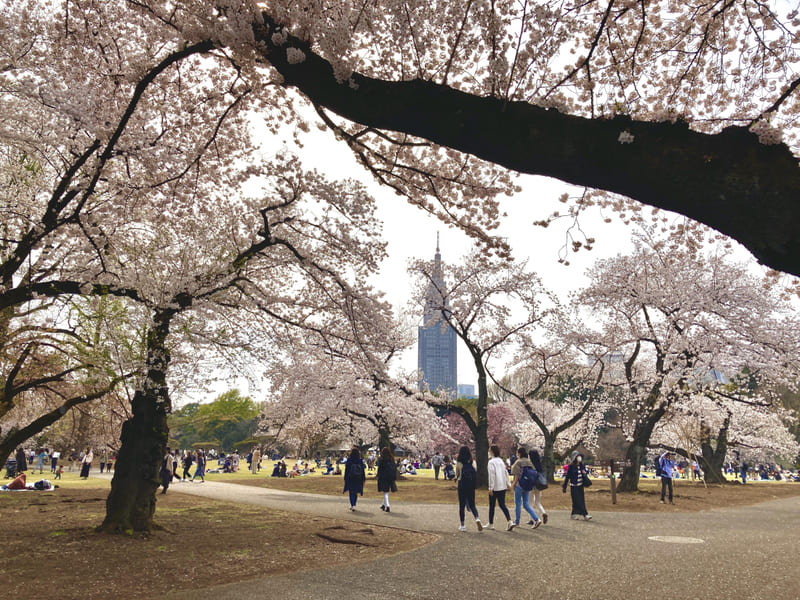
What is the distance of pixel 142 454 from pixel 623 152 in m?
8.92

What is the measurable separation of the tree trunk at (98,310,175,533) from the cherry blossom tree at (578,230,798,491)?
1799 cm

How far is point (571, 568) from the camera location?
646 cm

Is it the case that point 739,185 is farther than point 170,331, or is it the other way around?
point 170,331

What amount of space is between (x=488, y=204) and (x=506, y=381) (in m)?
56.2

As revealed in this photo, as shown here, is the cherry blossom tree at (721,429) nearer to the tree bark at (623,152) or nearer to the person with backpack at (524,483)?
the person with backpack at (524,483)

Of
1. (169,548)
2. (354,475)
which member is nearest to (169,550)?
(169,548)

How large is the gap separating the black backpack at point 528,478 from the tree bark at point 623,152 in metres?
8.29

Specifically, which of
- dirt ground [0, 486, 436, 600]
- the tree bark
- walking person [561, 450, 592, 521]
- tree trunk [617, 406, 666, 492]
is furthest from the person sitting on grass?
tree trunk [617, 406, 666, 492]

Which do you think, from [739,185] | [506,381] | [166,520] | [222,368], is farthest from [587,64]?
[506,381]

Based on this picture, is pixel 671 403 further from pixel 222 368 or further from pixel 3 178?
pixel 3 178

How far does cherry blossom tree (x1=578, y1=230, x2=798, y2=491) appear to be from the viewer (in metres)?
20.1

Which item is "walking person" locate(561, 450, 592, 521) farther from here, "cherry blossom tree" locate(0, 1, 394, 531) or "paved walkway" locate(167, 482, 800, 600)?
"cherry blossom tree" locate(0, 1, 394, 531)

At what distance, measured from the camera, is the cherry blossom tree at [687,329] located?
20125 millimetres

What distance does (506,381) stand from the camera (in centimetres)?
6191
